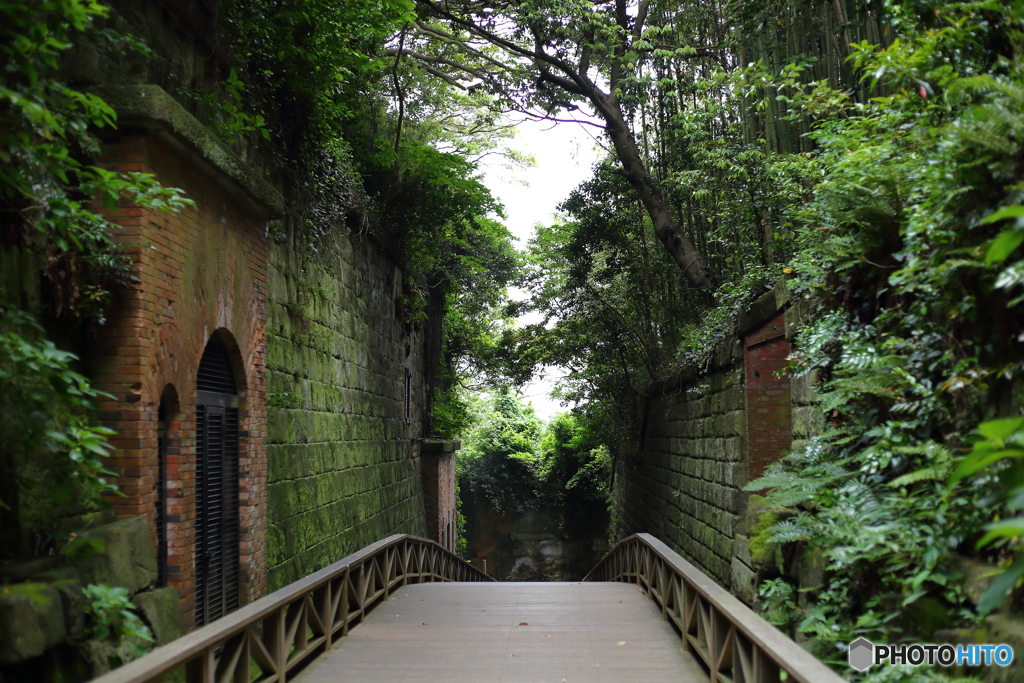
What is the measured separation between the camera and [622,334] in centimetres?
1452

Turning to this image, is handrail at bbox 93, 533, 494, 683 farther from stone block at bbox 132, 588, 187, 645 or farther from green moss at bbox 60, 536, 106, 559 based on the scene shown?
green moss at bbox 60, 536, 106, 559

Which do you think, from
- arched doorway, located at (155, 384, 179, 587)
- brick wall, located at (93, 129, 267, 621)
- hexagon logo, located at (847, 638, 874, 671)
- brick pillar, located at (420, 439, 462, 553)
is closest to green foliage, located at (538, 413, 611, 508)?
brick pillar, located at (420, 439, 462, 553)

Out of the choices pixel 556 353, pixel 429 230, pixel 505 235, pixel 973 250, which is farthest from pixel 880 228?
pixel 505 235

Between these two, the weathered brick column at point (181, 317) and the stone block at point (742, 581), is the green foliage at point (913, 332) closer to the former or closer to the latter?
the stone block at point (742, 581)

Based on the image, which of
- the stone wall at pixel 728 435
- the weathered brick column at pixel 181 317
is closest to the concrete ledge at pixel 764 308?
the stone wall at pixel 728 435

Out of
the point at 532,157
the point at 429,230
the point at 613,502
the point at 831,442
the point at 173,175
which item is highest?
the point at 532,157

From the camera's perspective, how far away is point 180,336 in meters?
4.83

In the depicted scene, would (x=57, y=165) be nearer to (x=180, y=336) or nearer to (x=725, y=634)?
(x=180, y=336)

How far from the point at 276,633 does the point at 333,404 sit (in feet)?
14.8

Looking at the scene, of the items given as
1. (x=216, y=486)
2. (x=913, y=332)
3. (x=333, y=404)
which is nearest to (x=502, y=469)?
(x=333, y=404)

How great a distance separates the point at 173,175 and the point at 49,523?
2.18 m

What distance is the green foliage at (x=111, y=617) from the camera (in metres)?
3.45

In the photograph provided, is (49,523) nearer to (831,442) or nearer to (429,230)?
(831,442)

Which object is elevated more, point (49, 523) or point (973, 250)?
point (973, 250)
